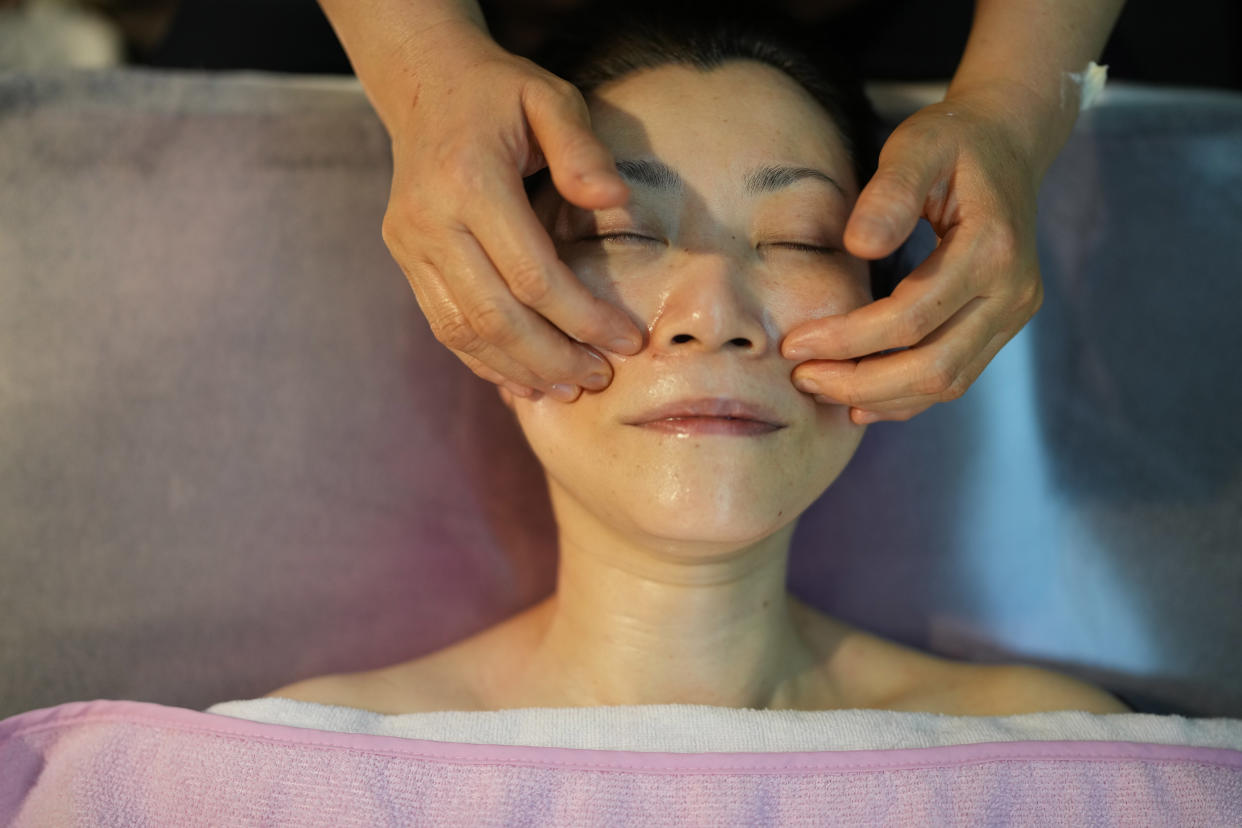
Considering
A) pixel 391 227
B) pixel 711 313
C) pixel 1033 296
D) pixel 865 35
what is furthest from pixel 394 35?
pixel 865 35

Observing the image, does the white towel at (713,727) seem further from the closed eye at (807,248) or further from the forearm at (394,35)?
the forearm at (394,35)

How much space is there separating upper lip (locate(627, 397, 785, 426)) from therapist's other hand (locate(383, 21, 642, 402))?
7cm

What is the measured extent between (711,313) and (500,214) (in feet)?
0.78

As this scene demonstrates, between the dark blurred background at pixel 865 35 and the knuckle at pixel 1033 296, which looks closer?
the knuckle at pixel 1033 296

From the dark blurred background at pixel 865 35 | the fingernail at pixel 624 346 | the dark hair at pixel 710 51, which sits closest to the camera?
the fingernail at pixel 624 346

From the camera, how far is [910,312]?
95cm

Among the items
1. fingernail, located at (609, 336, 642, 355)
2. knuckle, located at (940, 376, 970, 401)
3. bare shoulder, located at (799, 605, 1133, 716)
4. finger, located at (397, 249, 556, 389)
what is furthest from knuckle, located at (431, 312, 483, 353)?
bare shoulder, located at (799, 605, 1133, 716)

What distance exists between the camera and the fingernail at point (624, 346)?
0.96 metres

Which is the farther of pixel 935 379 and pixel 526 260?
pixel 935 379

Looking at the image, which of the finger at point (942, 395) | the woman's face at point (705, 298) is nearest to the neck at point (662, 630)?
the woman's face at point (705, 298)

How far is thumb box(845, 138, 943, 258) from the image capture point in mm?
896

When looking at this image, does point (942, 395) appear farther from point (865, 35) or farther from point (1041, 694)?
point (865, 35)

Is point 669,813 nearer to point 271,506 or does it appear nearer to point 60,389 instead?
point 271,506

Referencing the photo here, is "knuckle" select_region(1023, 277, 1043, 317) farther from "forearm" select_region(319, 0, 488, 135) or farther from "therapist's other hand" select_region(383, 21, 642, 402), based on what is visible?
"forearm" select_region(319, 0, 488, 135)
